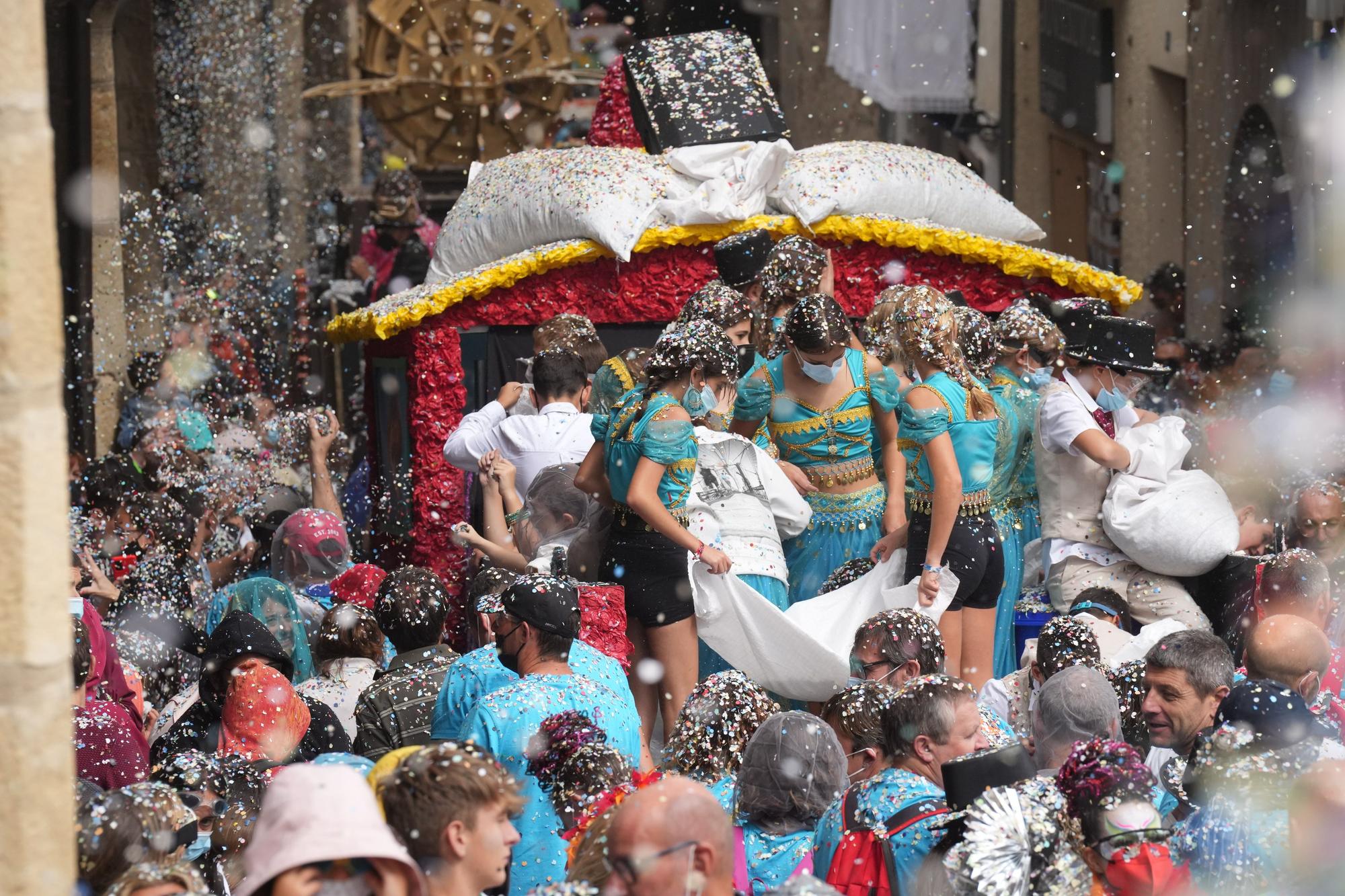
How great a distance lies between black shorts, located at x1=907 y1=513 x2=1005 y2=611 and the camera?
570 cm

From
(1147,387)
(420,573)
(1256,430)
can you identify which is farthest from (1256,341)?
(420,573)

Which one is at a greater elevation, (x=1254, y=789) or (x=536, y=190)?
(x=536, y=190)

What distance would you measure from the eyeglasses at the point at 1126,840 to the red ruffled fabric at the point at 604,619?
90.7 inches

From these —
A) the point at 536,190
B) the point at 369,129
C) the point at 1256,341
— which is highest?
the point at 369,129

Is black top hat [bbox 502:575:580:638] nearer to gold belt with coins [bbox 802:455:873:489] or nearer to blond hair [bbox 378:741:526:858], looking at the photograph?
blond hair [bbox 378:741:526:858]

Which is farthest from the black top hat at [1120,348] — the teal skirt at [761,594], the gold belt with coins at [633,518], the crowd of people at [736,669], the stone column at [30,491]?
the stone column at [30,491]

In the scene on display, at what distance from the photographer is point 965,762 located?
3301mm

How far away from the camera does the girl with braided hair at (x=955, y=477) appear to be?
18.4 ft

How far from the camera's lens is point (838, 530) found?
6242 millimetres

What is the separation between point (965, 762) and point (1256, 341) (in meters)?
8.99

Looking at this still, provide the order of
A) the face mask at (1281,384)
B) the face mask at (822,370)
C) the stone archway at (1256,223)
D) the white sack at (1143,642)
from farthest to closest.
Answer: the stone archway at (1256,223) → the face mask at (1281,384) → the face mask at (822,370) → the white sack at (1143,642)

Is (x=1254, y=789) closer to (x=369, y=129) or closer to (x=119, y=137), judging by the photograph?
(x=119, y=137)

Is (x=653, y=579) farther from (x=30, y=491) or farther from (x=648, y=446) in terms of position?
(x=30, y=491)

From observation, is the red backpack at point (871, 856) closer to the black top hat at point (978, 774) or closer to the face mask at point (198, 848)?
the black top hat at point (978, 774)
